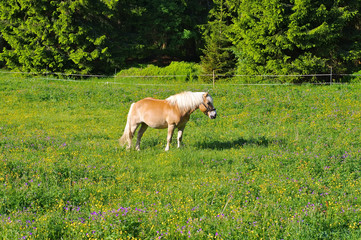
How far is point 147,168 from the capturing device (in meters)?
9.16

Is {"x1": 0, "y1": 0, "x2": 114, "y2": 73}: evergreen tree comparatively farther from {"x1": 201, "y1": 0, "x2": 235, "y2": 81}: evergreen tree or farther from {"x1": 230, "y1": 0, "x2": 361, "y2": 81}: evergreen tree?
{"x1": 230, "y1": 0, "x2": 361, "y2": 81}: evergreen tree

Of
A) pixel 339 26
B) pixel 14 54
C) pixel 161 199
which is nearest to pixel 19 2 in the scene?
pixel 14 54

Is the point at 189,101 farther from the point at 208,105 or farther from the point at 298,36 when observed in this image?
the point at 298,36

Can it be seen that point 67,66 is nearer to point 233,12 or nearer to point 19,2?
point 19,2

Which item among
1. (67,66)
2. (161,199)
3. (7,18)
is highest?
(7,18)

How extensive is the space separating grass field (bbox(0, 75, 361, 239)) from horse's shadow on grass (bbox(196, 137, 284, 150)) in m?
0.04

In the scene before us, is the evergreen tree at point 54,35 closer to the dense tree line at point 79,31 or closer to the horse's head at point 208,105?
the dense tree line at point 79,31

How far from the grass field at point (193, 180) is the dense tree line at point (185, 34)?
10.6 metres

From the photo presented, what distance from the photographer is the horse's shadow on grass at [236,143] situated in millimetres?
11648

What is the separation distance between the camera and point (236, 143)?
12.1m

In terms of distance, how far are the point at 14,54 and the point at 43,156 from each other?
27.9 metres

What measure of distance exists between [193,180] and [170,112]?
3494 millimetres

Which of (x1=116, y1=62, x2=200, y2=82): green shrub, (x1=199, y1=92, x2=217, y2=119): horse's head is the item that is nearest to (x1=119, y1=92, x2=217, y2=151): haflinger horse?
(x1=199, y1=92, x2=217, y2=119): horse's head

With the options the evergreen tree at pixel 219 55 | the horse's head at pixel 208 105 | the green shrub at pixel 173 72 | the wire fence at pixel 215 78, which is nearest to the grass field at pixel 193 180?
the horse's head at pixel 208 105
